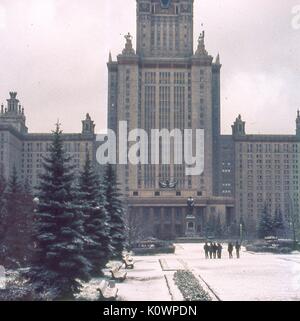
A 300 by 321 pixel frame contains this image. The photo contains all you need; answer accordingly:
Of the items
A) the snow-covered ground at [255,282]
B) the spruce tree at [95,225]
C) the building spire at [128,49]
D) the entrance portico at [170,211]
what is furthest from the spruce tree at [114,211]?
the building spire at [128,49]

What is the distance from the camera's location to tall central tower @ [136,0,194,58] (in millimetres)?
164750

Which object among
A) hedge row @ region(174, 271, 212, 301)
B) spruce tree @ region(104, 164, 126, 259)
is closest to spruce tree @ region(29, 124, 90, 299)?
hedge row @ region(174, 271, 212, 301)

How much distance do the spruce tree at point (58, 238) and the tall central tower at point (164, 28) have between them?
14389 cm

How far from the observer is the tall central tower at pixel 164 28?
541 feet

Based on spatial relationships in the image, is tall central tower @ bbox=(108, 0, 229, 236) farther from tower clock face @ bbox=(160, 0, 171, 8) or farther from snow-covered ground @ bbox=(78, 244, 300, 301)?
snow-covered ground @ bbox=(78, 244, 300, 301)

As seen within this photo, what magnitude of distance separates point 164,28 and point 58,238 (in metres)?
149

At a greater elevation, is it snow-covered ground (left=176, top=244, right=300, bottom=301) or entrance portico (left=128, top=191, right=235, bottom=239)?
snow-covered ground (left=176, top=244, right=300, bottom=301)

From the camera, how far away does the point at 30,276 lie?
73.9 ft

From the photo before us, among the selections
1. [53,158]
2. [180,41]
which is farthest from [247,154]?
[53,158]

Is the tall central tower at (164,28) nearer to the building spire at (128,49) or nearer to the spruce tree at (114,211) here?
the building spire at (128,49)

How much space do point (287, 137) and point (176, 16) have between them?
47.5m

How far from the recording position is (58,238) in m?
22.8

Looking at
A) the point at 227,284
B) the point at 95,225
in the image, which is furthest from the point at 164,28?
the point at 227,284

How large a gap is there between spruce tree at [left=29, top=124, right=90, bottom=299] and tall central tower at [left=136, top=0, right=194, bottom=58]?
144 metres
